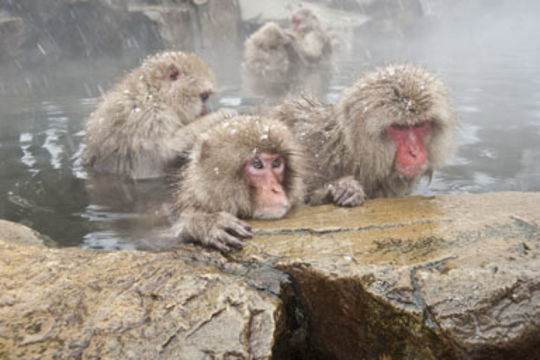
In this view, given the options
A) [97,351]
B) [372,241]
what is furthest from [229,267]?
[97,351]

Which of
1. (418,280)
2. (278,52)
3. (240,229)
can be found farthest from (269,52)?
(418,280)

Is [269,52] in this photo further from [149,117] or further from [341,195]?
[341,195]

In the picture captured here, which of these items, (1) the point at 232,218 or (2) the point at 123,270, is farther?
(1) the point at 232,218

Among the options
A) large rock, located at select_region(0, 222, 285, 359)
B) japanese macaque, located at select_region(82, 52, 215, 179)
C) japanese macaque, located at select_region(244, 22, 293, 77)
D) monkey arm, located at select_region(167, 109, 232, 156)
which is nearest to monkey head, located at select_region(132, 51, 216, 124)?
japanese macaque, located at select_region(82, 52, 215, 179)

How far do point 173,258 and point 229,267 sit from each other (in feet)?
0.79

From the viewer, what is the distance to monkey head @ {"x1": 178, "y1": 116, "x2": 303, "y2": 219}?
2854 mm

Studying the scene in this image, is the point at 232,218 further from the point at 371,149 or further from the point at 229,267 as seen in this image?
the point at 371,149

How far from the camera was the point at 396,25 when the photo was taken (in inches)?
893

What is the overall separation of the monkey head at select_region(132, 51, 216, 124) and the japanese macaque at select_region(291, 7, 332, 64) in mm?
8040

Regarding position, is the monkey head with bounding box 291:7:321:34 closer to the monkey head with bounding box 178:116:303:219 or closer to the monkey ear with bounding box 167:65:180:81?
the monkey ear with bounding box 167:65:180:81

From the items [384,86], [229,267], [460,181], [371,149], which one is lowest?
[460,181]

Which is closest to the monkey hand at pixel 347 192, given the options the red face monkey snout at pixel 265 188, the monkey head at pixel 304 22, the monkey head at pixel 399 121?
the monkey head at pixel 399 121

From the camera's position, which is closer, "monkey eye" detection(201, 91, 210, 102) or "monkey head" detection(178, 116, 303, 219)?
"monkey head" detection(178, 116, 303, 219)

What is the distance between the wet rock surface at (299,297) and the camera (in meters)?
1.87
